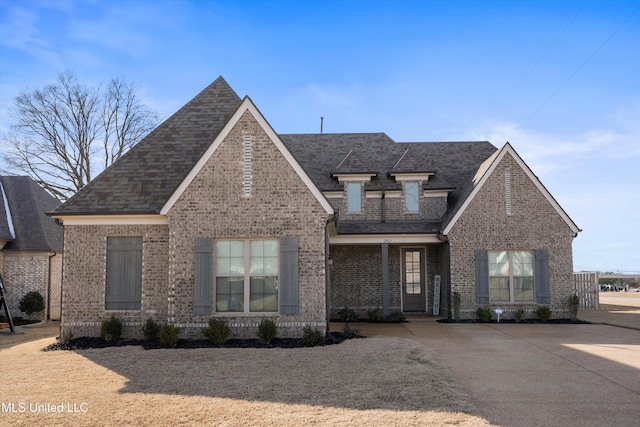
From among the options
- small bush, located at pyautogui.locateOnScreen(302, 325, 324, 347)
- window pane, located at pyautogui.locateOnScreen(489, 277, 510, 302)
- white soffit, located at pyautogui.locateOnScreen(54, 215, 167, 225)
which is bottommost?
small bush, located at pyautogui.locateOnScreen(302, 325, 324, 347)

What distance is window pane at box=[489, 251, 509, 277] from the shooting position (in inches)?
710

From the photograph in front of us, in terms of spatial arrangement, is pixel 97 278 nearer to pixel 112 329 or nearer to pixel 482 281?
pixel 112 329

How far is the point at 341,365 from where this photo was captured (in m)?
9.71

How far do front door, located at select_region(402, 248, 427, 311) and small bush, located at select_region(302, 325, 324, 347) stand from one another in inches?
343

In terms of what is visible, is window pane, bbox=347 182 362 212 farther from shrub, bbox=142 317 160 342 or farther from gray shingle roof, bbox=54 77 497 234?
shrub, bbox=142 317 160 342

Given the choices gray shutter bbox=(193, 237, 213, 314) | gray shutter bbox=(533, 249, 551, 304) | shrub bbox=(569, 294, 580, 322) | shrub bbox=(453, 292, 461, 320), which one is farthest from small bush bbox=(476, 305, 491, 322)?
gray shutter bbox=(193, 237, 213, 314)

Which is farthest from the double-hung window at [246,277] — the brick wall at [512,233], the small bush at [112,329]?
the brick wall at [512,233]

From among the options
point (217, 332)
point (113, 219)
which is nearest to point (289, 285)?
point (217, 332)

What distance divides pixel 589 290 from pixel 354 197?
40.9ft

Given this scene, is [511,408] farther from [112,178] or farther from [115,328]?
[112,178]

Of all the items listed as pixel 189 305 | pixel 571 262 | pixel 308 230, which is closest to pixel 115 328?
pixel 189 305

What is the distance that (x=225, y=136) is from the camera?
513 inches

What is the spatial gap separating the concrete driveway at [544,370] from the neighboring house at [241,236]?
2.73 metres

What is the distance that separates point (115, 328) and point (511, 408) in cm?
951
